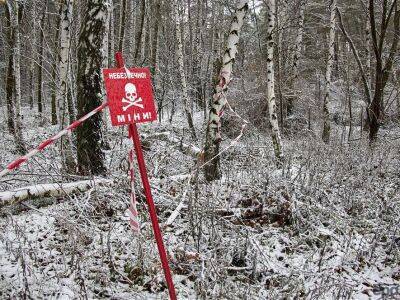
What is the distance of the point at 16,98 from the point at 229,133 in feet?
23.3

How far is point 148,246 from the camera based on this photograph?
373 centimetres

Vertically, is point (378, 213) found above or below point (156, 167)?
below

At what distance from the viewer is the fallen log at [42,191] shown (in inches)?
154

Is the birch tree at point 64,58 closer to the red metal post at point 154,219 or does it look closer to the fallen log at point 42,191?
the fallen log at point 42,191

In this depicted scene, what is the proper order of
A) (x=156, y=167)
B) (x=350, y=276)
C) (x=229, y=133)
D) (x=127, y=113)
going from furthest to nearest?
(x=229, y=133)
(x=156, y=167)
(x=350, y=276)
(x=127, y=113)

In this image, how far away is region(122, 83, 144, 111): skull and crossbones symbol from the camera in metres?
2.96

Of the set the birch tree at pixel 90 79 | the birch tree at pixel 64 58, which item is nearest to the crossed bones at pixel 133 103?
the birch tree at pixel 90 79

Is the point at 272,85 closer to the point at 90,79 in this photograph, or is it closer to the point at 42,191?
the point at 90,79

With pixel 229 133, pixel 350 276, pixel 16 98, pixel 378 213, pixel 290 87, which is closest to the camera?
pixel 350 276

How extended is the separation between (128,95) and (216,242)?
1938mm

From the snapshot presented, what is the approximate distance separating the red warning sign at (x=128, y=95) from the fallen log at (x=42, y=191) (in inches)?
61.9

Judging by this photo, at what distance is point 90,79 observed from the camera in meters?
5.68

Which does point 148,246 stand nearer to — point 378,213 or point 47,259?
point 47,259

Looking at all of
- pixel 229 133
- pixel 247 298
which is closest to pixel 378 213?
pixel 247 298
